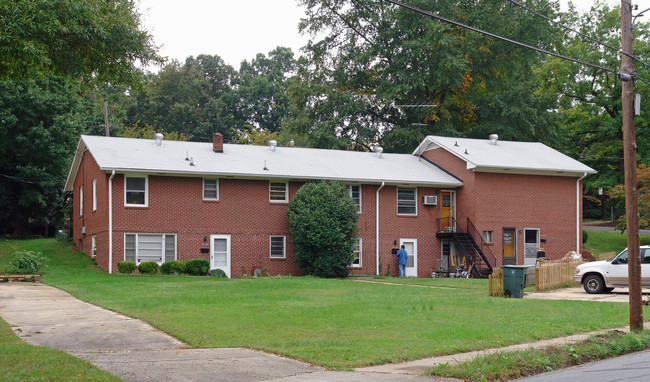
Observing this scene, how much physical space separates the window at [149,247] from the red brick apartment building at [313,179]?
5 centimetres

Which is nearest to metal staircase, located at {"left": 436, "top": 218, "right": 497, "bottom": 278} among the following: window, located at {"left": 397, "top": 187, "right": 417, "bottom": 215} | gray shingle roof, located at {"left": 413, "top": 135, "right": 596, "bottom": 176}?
window, located at {"left": 397, "top": 187, "right": 417, "bottom": 215}

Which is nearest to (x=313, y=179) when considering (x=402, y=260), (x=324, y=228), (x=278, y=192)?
(x=278, y=192)

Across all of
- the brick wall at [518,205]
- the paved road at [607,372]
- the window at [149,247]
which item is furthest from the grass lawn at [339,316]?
the brick wall at [518,205]

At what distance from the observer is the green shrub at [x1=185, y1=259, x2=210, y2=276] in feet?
100

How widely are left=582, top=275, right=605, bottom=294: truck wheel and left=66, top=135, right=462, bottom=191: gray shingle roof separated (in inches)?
495

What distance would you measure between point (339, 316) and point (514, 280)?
28.6ft

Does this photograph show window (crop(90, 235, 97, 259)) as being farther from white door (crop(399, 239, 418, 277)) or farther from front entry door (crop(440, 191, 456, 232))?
front entry door (crop(440, 191, 456, 232))

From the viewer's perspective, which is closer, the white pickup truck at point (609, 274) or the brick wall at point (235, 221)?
the white pickup truck at point (609, 274)

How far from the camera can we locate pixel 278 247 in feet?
112

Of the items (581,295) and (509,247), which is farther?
(509,247)

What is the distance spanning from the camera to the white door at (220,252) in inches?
1280

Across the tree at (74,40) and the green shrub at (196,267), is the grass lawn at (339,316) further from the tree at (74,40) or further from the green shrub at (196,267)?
the tree at (74,40)

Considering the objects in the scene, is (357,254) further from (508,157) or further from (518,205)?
(508,157)

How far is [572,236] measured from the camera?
38.6 metres
